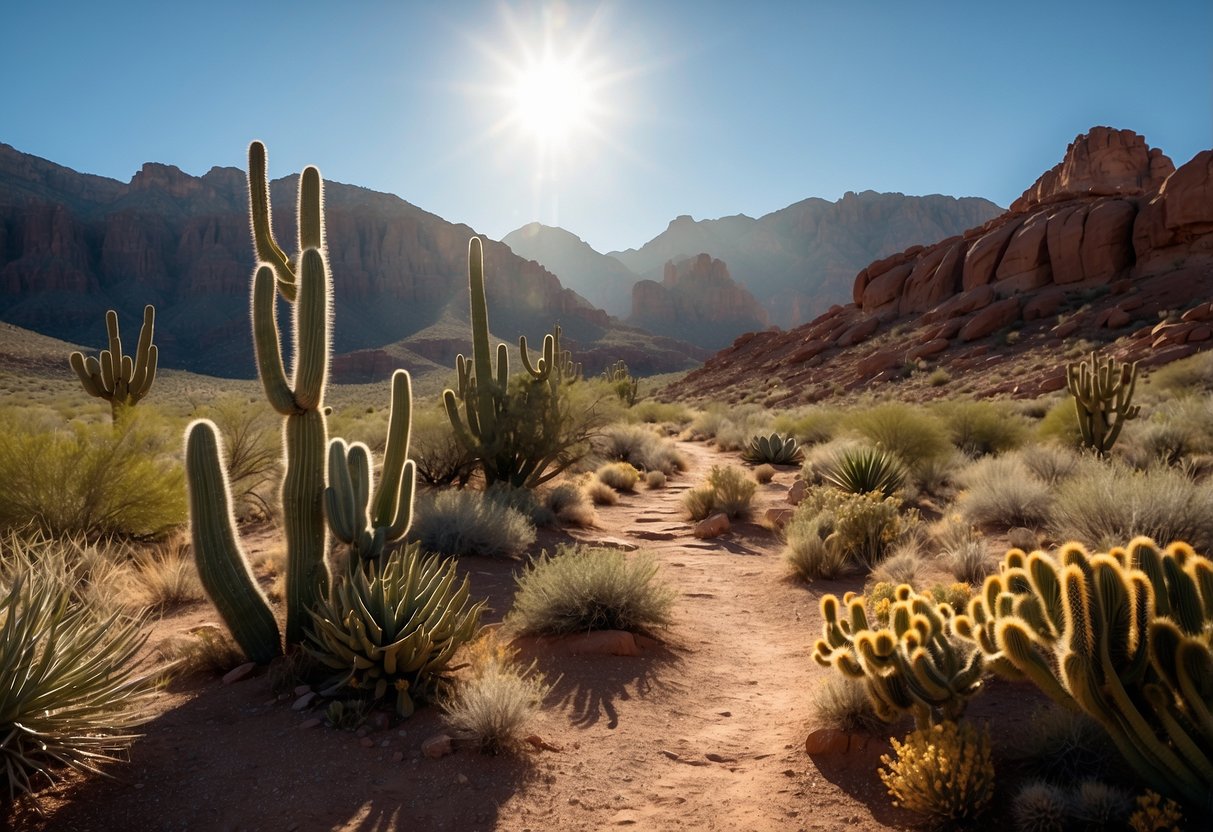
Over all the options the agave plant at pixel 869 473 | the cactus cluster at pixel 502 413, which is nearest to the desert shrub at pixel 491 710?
the cactus cluster at pixel 502 413

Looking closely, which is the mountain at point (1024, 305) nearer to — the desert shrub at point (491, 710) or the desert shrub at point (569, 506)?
the desert shrub at point (569, 506)

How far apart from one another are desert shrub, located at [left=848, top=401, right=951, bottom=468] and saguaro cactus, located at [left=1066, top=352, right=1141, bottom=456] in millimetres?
2260

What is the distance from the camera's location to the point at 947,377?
100ft

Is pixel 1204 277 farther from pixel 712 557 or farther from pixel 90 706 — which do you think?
pixel 90 706

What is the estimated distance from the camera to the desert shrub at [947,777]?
3119mm

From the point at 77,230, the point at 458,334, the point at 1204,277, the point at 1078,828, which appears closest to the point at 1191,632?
the point at 1078,828

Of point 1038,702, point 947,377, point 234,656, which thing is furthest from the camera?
point 947,377

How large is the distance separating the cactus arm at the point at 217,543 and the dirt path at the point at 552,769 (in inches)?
19.2

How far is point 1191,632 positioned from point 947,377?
100 ft

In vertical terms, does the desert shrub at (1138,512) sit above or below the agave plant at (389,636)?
above

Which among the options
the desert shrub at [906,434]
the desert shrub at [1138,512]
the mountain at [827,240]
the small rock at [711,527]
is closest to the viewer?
the desert shrub at [1138,512]

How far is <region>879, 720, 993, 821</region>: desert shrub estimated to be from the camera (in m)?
3.12

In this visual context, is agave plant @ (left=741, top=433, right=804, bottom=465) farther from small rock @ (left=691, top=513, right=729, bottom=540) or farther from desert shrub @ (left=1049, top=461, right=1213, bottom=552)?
desert shrub @ (left=1049, top=461, right=1213, bottom=552)

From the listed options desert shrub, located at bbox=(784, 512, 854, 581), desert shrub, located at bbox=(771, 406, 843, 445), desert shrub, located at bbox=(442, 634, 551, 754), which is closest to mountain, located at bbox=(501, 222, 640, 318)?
desert shrub, located at bbox=(771, 406, 843, 445)
